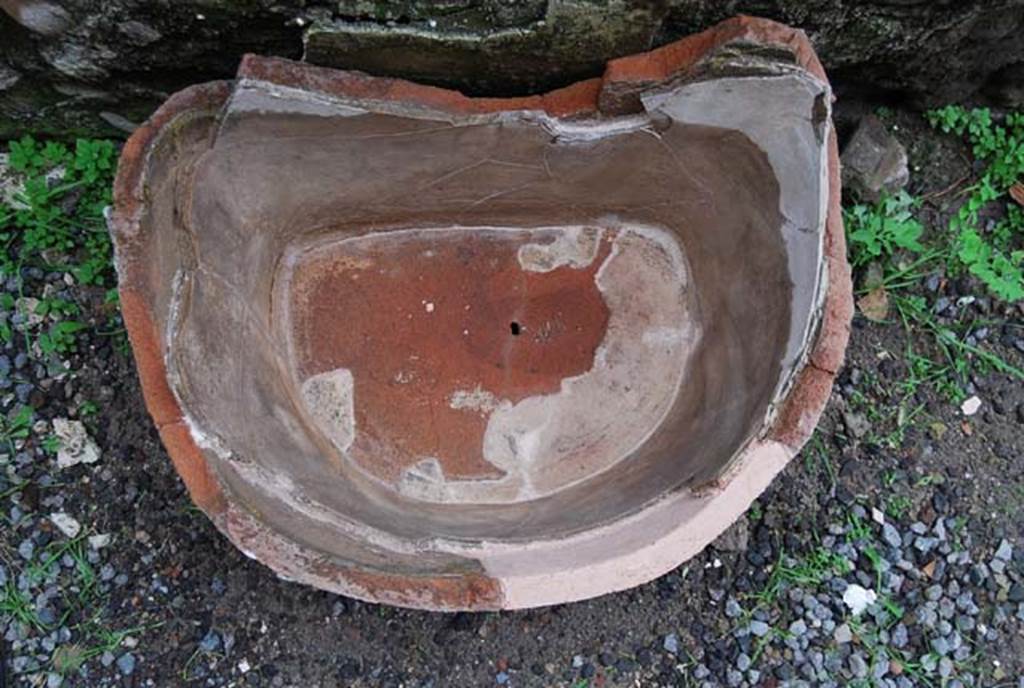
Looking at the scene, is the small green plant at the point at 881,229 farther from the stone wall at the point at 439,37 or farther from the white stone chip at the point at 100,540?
the white stone chip at the point at 100,540

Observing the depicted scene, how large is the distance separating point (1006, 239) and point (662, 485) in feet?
4.13

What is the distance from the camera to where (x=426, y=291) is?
2.43m

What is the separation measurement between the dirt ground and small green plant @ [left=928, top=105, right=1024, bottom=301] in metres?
0.28

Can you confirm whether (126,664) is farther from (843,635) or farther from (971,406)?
(971,406)

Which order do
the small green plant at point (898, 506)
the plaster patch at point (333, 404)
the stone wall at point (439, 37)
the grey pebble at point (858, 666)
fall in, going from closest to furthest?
the stone wall at point (439, 37)
the plaster patch at point (333, 404)
the grey pebble at point (858, 666)
the small green plant at point (898, 506)

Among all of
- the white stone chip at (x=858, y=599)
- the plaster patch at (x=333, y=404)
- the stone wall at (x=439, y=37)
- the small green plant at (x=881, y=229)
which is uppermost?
the stone wall at (x=439, y=37)

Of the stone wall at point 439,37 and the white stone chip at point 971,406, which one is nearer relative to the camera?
the stone wall at point 439,37

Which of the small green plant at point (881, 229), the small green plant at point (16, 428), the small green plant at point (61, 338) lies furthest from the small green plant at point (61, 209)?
the small green plant at point (881, 229)

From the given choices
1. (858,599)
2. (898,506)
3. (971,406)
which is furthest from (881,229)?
(858,599)

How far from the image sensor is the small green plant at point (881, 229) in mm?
2613

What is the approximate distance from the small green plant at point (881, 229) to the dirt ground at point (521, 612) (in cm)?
24

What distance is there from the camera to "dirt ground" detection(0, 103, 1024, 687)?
7.89 feet

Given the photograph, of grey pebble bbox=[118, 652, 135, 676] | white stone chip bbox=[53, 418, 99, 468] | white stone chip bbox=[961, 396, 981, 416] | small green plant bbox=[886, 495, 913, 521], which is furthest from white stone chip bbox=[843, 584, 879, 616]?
Answer: white stone chip bbox=[53, 418, 99, 468]

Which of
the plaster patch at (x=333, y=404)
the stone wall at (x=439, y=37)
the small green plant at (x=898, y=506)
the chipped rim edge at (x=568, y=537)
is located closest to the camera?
the chipped rim edge at (x=568, y=537)
